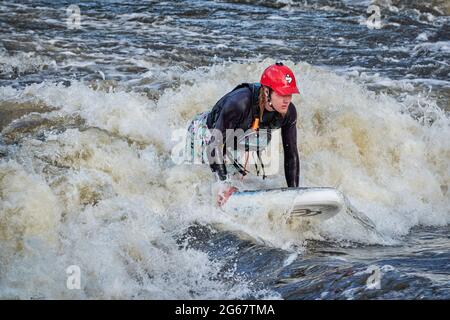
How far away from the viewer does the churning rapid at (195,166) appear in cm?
531

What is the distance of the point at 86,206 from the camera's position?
6.28m

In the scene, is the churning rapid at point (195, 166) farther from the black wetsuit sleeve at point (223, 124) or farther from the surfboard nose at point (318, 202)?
the black wetsuit sleeve at point (223, 124)

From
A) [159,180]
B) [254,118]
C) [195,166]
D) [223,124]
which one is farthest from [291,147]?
[159,180]

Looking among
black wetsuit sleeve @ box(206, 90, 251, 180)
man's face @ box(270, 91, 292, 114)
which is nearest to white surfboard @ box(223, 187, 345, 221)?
black wetsuit sleeve @ box(206, 90, 251, 180)

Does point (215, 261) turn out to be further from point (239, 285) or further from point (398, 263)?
point (398, 263)

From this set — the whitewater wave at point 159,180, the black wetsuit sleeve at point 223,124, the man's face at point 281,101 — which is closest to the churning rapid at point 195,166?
the whitewater wave at point 159,180

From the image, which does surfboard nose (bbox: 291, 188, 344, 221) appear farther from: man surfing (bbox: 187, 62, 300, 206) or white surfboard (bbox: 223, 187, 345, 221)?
man surfing (bbox: 187, 62, 300, 206)

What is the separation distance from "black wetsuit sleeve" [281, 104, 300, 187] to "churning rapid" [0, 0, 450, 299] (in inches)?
17.9

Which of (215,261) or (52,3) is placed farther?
(52,3)

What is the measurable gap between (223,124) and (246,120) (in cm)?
27

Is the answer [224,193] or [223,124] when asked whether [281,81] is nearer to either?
[223,124]

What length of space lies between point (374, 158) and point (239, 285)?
388 cm
